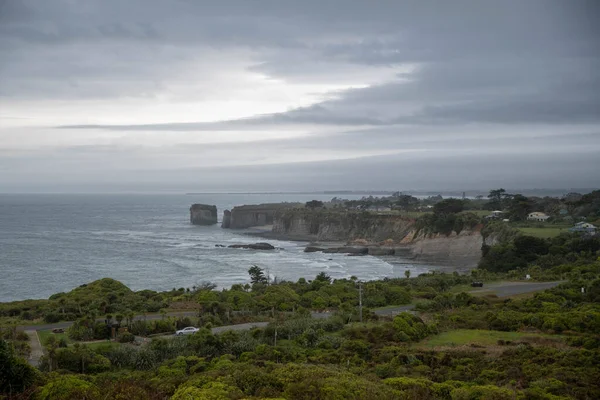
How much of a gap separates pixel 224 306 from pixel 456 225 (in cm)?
4757

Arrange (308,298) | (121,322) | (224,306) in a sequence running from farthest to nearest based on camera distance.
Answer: (308,298) < (224,306) < (121,322)

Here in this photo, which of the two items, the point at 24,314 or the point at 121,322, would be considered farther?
the point at 24,314

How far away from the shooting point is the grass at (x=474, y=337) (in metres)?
19.2

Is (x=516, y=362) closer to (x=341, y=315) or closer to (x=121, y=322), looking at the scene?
(x=341, y=315)

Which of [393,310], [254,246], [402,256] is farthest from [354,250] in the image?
[393,310]

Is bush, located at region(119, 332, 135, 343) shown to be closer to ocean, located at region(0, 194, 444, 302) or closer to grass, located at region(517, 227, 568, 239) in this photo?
ocean, located at region(0, 194, 444, 302)

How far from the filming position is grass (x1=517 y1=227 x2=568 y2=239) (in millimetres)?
53466

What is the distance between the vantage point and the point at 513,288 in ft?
106

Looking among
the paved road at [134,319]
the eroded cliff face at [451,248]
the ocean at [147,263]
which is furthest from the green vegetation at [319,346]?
the eroded cliff face at [451,248]

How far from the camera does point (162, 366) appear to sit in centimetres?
1584

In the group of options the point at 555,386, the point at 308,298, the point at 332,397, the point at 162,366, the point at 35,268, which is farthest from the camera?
the point at 35,268

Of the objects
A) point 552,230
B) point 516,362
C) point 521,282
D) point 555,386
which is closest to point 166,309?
point 516,362

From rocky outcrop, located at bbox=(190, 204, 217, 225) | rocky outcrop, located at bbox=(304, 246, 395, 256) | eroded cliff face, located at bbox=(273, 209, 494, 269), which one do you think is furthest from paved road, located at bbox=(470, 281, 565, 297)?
rocky outcrop, located at bbox=(190, 204, 217, 225)

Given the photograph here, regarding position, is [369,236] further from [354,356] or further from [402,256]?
[354,356]
